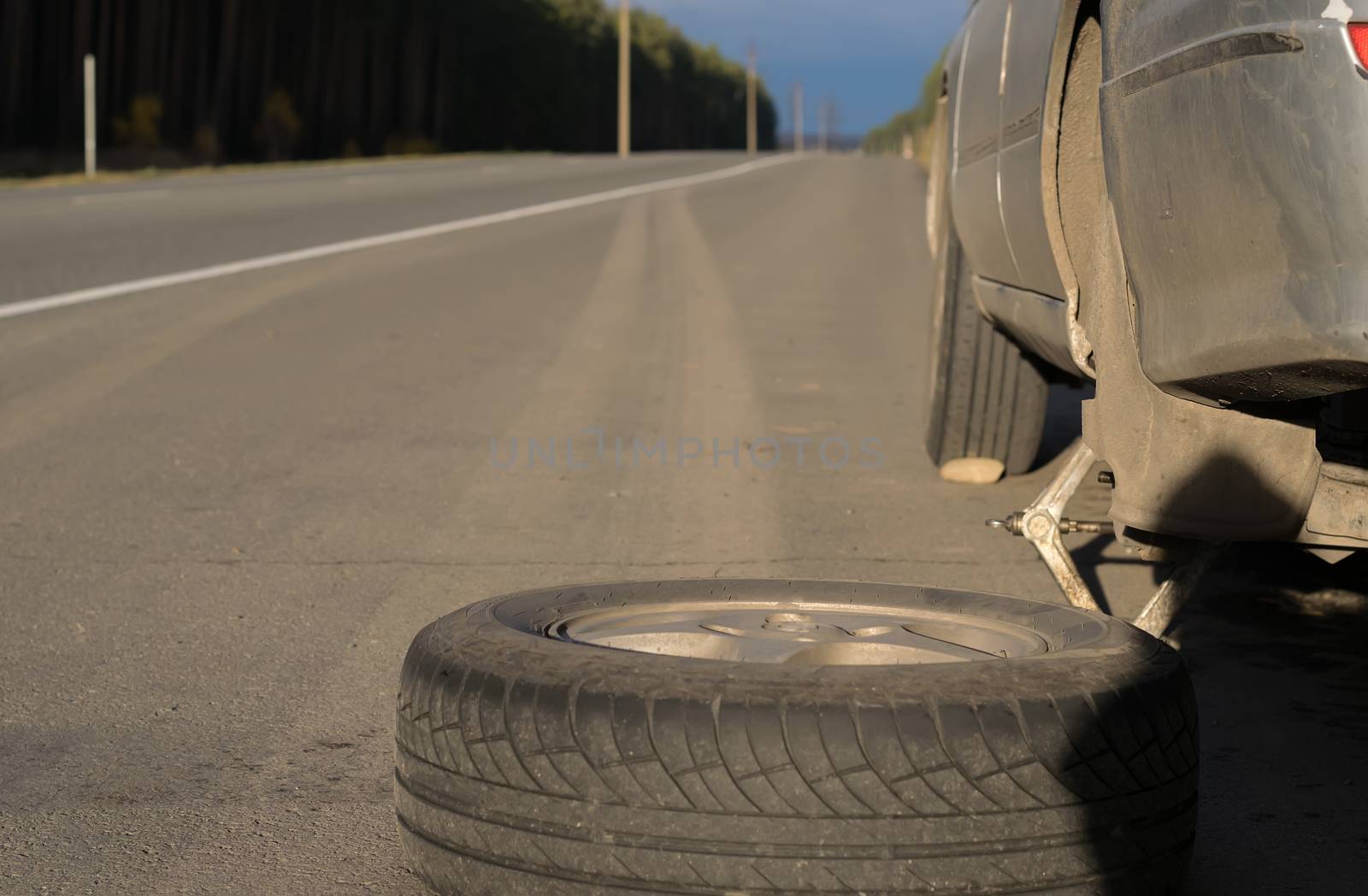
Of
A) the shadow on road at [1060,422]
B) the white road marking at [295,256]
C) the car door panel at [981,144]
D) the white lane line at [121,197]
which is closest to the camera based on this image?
the car door panel at [981,144]

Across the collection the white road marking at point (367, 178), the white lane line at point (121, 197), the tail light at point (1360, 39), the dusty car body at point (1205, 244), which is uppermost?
the white road marking at point (367, 178)

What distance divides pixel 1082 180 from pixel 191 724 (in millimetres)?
2420

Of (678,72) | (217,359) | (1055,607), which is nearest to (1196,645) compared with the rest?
(1055,607)

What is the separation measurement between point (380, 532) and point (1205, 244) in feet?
10.8

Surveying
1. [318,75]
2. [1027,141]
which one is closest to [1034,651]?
[1027,141]

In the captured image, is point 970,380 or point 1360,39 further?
point 970,380

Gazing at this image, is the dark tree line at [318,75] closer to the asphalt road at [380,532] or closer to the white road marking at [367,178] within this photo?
the white road marking at [367,178]

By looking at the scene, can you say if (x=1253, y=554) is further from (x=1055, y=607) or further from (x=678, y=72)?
(x=678, y=72)

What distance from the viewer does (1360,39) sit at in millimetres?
2158

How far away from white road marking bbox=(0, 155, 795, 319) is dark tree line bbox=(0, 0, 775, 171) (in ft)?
84.5

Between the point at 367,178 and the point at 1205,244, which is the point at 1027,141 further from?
the point at 367,178

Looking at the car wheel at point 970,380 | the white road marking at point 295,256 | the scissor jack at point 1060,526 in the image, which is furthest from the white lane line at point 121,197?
the scissor jack at point 1060,526

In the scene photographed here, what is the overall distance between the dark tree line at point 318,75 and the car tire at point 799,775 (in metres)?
43.9

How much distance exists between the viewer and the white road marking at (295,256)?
33.9 feet
